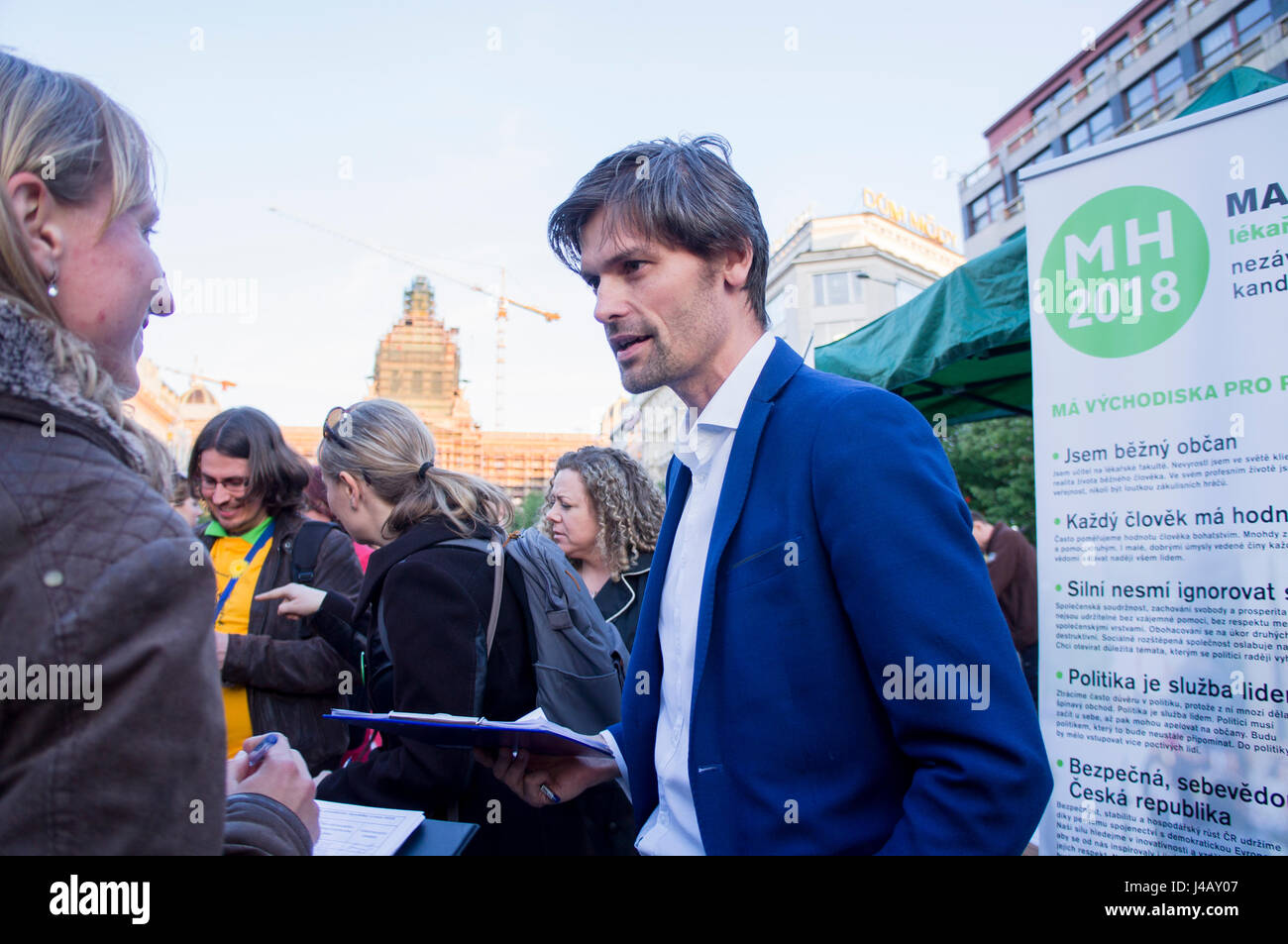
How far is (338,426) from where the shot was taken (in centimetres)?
276

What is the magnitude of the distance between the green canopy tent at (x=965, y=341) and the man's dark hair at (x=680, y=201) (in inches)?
77.6

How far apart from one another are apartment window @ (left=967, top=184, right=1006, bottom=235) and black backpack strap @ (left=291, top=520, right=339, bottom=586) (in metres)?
41.7

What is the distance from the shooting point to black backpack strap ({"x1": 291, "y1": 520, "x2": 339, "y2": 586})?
10.0 ft

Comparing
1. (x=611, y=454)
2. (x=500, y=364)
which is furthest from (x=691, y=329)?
(x=500, y=364)

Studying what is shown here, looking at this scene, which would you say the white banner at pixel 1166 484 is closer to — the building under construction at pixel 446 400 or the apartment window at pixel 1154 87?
the apartment window at pixel 1154 87

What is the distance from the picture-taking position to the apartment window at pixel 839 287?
54.2 meters

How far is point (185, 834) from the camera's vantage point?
809 mm

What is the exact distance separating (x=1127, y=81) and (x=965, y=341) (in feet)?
119

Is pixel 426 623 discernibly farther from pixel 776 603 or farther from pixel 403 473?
pixel 776 603

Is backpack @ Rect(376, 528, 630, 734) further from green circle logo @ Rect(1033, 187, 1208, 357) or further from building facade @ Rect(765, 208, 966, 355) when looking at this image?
building facade @ Rect(765, 208, 966, 355)

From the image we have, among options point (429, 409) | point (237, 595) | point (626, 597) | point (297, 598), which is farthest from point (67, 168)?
point (429, 409)
